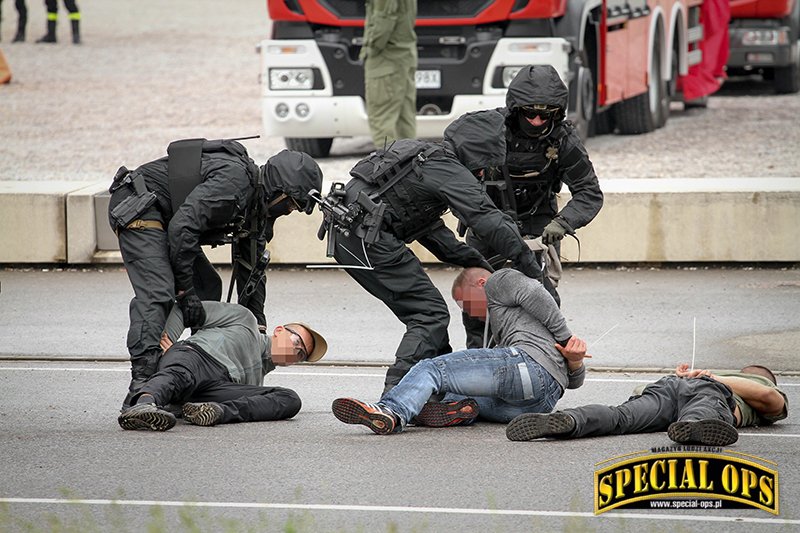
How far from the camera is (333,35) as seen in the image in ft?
47.1

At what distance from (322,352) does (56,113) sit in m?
13.8

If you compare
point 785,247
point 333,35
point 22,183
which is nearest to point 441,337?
point 785,247

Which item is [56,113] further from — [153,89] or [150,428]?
[150,428]

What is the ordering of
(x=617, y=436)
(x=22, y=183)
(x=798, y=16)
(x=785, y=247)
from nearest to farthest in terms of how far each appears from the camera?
(x=617, y=436) → (x=785, y=247) → (x=22, y=183) → (x=798, y=16)

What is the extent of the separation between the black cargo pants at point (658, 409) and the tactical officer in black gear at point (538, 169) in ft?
4.29

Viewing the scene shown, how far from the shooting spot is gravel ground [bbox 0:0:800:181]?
1537cm

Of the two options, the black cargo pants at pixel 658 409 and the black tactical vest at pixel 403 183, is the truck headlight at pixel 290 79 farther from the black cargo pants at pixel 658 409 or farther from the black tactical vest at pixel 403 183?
the black cargo pants at pixel 658 409

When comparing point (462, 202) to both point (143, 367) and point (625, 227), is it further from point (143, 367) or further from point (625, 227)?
point (625, 227)

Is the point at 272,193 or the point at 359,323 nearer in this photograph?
the point at 272,193

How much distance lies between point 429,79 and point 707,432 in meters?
8.73

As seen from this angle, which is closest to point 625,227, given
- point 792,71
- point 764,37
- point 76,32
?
point 764,37

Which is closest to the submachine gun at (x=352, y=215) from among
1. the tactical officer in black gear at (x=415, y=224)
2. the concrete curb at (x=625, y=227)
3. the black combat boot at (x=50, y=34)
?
the tactical officer in black gear at (x=415, y=224)

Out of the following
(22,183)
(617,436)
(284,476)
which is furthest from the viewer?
(22,183)

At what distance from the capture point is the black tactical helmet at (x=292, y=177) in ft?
23.9
